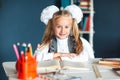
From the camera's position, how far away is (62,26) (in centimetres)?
238

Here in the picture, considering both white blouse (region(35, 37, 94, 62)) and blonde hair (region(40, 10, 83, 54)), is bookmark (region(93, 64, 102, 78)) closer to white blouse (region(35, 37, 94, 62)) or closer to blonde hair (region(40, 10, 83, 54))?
white blouse (region(35, 37, 94, 62))

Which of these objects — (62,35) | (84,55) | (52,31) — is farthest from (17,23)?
(84,55)

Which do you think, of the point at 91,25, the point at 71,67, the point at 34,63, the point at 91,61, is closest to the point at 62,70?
the point at 71,67

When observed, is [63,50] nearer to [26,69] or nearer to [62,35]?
[62,35]

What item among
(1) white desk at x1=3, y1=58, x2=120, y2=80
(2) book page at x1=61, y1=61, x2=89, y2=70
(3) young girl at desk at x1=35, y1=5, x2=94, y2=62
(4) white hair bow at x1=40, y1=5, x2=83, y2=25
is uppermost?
(4) white hair bow at x1=40, y1=5, x2=83, y2=25

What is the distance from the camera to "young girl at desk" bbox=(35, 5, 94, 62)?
2398 millimetres

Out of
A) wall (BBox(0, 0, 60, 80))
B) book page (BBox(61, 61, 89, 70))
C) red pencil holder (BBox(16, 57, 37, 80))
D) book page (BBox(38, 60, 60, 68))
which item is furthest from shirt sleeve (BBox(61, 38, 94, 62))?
wall (BBox(0, 0, 60, 80))

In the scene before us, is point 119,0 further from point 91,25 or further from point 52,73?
point 52,73

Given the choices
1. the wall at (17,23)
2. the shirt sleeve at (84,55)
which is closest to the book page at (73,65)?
the shirt sleeve at (84,55)

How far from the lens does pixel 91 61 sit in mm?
2197

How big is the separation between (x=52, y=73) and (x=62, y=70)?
0.10 meters

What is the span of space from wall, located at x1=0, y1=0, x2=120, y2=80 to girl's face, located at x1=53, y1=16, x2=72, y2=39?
61.6 inches

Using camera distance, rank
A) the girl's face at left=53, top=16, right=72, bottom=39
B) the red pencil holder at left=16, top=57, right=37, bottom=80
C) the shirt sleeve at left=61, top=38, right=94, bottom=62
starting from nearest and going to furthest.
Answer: the red pencil holder at left=16, top=57, right=37, bottom=80 → the shirt sleeve at left=61, top=38, right=94, bottom=62 → the girl's face at left=53, top=16, right=72, bottom=39

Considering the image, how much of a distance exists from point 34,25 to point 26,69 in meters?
2.30
